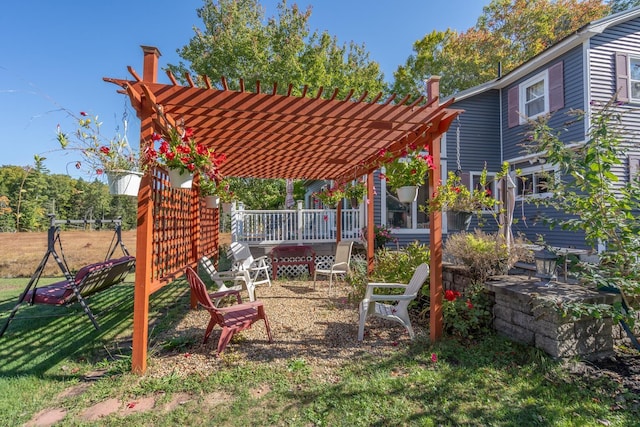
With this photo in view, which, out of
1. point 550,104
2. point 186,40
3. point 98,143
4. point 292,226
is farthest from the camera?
point 186,40

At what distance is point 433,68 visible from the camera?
16828 millimetres

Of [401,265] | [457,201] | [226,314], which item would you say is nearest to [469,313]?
[457,201]

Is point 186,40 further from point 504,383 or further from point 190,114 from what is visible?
point 504,383

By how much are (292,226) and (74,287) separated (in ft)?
17.3

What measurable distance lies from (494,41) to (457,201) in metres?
16.7

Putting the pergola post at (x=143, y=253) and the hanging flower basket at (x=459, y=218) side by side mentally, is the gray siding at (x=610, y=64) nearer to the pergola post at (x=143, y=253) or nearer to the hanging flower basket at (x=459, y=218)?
the hanging flower basket at (x=459, y=218)

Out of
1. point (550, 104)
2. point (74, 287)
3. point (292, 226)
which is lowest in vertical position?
point (74, 287)

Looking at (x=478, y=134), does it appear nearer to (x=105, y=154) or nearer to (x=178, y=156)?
(x=178, y=156)

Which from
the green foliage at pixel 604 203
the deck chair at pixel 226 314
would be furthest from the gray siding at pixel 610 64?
the deck chair at pixel 226 314

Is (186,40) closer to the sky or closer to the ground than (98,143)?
closer to the sky

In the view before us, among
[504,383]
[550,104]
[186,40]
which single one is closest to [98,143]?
[504,383]

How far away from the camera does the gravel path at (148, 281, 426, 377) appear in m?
2.96

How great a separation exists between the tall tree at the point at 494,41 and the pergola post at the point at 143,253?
17.1 meters

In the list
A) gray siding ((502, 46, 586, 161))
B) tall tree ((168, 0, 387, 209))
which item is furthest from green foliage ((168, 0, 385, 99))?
gray siding ((502, 46, 586, 161))
